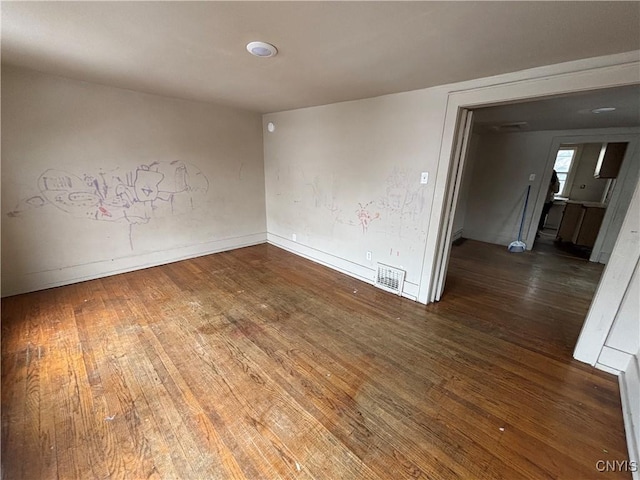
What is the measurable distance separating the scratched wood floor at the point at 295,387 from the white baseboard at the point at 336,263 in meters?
0.18

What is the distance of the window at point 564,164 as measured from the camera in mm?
6844

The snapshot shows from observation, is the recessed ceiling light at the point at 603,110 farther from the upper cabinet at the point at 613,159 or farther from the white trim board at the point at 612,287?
the upper cabinet at the point at 613,159

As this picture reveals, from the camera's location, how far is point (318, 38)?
1606 millimetres

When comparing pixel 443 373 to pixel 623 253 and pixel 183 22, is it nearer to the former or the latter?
pixel 623 253

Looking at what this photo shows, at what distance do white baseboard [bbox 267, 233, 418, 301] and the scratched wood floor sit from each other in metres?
0.18

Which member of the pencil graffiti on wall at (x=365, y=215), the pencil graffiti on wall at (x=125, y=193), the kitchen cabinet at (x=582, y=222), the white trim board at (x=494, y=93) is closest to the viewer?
the white trim board at (x=494, y=93)

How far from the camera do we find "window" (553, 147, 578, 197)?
6844 mm

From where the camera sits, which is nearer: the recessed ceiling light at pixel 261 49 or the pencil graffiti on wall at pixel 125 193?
the recessed ceiling light at pixel 261 49

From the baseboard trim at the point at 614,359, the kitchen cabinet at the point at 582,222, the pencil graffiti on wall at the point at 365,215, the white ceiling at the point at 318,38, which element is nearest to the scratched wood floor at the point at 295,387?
the baseboard trim at the point at 614,359

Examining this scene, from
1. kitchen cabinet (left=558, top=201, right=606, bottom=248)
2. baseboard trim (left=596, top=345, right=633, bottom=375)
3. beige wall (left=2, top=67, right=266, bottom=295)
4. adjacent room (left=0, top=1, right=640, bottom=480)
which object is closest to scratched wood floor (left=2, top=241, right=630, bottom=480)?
adjacent room (left=0, top=1, right=640, bottom=480)

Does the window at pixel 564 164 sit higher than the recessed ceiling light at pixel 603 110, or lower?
lower

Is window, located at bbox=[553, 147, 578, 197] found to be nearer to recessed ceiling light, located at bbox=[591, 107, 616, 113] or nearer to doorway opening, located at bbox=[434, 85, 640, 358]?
doorway opening, located at bbox=[434, 85, 640, 358]

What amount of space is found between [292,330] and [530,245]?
16.5 ft

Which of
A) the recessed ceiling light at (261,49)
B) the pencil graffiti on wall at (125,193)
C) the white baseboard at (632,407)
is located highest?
the recessed ceiling light at (261,49)
